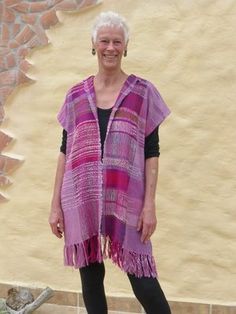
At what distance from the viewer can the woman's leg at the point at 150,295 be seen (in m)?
2.55

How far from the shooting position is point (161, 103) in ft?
8.55

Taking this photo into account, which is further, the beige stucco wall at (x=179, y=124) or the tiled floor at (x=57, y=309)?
the tiled floor at (x=57, y=309)

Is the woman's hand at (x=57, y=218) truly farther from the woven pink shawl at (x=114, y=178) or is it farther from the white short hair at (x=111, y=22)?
the white short hair at (x=111, y=22)

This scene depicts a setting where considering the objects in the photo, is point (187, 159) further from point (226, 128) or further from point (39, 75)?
point (39, 75)

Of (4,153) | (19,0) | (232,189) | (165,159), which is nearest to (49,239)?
(4,153)

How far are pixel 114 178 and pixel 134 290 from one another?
19.3 inches

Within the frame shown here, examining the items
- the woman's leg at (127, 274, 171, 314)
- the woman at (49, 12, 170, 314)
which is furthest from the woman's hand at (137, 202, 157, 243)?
the woman's leg at (127, 274, 171, 314)

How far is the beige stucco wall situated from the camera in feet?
11.5

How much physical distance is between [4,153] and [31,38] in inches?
29.1

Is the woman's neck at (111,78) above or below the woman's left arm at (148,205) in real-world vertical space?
above

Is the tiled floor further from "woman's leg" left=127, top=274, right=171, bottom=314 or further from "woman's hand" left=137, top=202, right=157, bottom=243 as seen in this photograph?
"woman's hand" left=137, top=202, right=157, bottom=243

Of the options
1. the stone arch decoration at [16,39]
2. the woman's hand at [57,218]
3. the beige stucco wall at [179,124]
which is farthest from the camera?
the stone arch decoration at [16,39]

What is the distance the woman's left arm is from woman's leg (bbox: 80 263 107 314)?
0.28m

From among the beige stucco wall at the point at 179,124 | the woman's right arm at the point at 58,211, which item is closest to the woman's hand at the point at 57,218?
the woman's right arm at the point at 58,211
